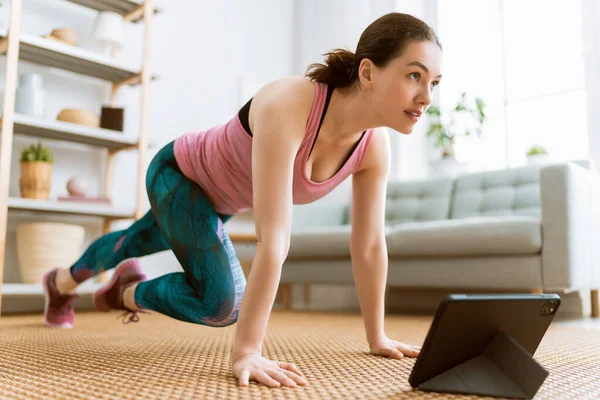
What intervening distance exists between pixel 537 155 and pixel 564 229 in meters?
A: 1.13

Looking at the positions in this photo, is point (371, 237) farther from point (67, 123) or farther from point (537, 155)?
point (537, 155)

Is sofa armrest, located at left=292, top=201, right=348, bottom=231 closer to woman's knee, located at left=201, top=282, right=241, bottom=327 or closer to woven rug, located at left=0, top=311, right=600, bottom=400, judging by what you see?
woven rug, located at left=0, top=311, right=600, bottom=400

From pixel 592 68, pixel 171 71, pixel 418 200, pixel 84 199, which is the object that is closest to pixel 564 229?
pixel 418 200

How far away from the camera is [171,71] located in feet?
11.3

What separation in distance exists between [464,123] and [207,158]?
267 cm

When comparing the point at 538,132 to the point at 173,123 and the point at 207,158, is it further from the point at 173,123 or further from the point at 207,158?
the point at 207,158

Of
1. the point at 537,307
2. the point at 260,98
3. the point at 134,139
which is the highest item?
the point at 134,139

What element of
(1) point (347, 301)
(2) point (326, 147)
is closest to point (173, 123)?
(1) point (347, 301)

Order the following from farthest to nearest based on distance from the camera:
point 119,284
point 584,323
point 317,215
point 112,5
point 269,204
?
1. point 317,215
2. point 112,5
3. point 584,323
4. point 119,284
5. point 269,204

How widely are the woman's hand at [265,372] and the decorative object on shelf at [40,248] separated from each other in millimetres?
1900

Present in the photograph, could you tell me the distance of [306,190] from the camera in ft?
3.75

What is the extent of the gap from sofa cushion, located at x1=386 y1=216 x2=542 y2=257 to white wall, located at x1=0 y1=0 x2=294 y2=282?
150cm

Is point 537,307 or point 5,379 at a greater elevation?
point 537,307

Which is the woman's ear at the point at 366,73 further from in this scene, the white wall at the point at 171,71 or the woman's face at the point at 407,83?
the white wall at the point at 171,71
